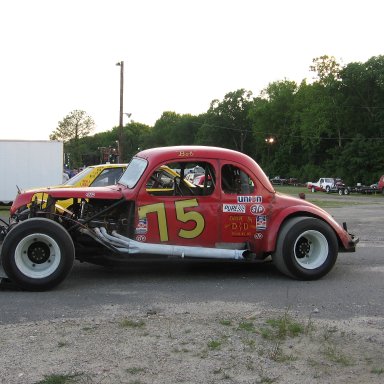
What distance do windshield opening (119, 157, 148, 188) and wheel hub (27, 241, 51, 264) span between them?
4.78 ft

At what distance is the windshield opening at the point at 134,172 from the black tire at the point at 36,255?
4.24 feet

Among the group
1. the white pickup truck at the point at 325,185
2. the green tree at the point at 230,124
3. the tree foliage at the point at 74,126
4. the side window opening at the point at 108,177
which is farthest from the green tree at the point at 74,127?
the side window opening at the point at 108,177

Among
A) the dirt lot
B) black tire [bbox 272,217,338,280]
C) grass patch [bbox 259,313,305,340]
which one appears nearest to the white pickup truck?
black tire [bbox 272,217,338,280]

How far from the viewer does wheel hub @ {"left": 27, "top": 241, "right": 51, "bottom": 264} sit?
22.3 feet

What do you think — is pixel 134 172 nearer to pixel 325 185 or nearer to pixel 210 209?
pixel 210 209

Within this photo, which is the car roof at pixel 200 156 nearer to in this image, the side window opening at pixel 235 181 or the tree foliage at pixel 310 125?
the side window opening at pixel 235 181

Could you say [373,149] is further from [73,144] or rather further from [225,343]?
[225,343]

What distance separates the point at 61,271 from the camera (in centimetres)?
669

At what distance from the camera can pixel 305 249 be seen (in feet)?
25.1

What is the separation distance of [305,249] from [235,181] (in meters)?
1.40

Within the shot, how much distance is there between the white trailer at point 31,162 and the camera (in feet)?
73.0

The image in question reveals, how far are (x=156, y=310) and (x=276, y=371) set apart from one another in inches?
80.3

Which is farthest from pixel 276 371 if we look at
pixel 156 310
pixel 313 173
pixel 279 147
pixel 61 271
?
pixel 279 147

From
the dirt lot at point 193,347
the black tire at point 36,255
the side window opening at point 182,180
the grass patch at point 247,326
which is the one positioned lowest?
the dirt lot at point 193,347
